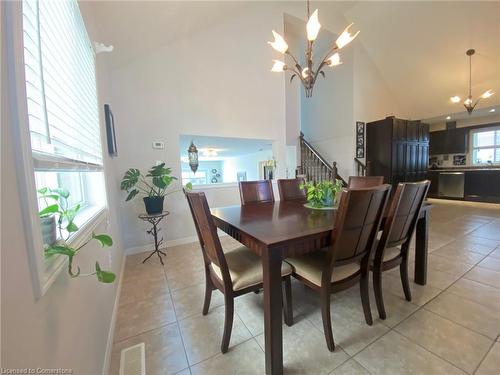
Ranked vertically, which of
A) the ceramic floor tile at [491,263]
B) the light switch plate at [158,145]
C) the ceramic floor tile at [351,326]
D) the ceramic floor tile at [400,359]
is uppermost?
the light switch plate at [158,145]

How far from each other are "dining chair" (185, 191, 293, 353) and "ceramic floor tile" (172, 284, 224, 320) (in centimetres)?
39

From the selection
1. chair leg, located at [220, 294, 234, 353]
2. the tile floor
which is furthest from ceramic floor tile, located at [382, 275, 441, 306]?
chair leg, located at [220, 294, 234, 353]

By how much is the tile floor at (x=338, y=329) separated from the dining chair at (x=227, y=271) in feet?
0.59

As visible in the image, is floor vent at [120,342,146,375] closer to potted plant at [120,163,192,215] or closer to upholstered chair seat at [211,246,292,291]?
upholstered chair seat at [211,246,292,291]

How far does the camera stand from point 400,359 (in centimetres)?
122

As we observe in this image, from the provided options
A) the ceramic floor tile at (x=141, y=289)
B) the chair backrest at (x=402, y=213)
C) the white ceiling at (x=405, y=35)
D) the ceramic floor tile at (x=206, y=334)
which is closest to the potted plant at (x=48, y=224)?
the ceramic floor tile at (x=206, y=334)

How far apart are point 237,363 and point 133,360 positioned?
0.63 metres

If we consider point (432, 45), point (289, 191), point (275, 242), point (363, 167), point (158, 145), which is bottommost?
point (275, 242)

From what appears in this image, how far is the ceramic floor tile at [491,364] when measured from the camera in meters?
1.13

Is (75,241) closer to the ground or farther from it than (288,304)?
farther from it

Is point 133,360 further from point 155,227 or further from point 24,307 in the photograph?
point 155,227

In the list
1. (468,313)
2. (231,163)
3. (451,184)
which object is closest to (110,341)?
(468,313)

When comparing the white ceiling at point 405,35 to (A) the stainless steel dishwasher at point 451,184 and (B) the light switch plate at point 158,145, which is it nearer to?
(B) the light switch plate at point 158,145

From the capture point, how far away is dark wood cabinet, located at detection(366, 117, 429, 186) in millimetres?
4996
